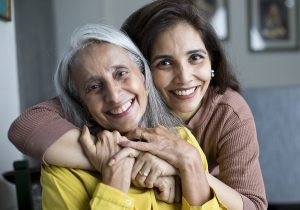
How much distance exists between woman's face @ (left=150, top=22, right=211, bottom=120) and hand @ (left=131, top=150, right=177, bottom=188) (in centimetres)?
36

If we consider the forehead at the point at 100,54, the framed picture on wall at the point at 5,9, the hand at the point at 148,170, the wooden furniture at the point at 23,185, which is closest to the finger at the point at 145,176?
the hand at the point at 148,170

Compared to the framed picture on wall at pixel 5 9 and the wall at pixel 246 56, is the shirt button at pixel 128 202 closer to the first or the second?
the framed picture on wall at pixel 5 9

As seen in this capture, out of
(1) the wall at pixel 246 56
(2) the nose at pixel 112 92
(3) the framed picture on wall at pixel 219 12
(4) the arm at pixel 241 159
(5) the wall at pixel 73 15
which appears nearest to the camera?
(2) the nose at pixel 112 92

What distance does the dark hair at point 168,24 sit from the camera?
1.51 metres

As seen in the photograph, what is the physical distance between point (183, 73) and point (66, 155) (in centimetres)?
50

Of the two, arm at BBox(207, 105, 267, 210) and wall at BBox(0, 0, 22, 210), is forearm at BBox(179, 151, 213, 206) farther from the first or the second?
wall at BBox(0, 0, 22, 210)

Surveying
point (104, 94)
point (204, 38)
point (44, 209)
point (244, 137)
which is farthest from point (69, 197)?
point (204, 38)

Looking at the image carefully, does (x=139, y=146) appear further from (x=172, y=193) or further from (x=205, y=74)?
(x=205, y=74)

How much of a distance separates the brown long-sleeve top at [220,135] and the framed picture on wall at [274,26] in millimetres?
2708

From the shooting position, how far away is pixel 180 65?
149 centimetres

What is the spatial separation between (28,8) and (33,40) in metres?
0.28

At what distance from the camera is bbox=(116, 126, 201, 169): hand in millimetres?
1210

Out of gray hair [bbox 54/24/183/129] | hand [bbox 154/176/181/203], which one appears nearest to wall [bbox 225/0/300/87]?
gray hair [bbox 54/24/183/129]

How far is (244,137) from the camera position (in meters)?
1.47
